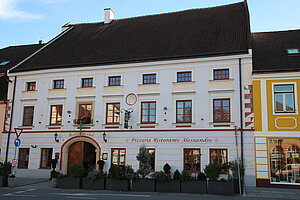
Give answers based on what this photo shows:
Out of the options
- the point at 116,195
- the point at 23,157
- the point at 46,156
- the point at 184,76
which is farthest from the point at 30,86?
the point at 116,195

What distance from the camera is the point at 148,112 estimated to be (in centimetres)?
2186

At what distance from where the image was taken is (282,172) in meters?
18.5

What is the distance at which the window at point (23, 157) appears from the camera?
78.2 feet

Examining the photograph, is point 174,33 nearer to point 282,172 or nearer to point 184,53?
point 184,53

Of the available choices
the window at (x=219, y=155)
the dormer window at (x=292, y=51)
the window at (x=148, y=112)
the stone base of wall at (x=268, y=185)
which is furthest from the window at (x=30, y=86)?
the dormer window at (x=292, y=51)

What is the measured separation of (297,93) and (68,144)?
1566 cm

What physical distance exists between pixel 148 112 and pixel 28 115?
9736mm

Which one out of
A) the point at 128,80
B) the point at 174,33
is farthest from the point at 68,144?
the point at 174,33

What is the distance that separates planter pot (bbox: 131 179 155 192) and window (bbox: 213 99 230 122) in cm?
619

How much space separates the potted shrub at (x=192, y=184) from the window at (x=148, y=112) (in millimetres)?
6106

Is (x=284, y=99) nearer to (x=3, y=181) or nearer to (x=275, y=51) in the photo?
(x=275, y=51)

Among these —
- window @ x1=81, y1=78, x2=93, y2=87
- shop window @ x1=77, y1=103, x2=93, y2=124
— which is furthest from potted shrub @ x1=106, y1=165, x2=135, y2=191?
window @ x1=81, y1=78, x2=93, y2=87

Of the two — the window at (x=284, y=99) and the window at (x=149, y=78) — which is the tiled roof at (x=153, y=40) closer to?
the window at (x=149, y=78)

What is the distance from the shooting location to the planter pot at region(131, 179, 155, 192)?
661 inches
